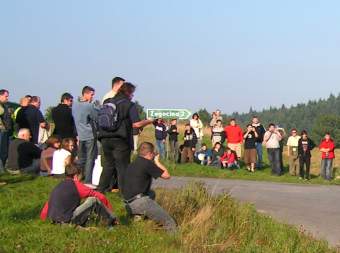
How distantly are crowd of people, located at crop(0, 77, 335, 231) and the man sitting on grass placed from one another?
15mm

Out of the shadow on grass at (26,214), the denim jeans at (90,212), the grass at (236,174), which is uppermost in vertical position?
the denim jeans at (90,212)

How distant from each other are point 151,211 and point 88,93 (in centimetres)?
404

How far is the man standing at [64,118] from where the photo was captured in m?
14.0

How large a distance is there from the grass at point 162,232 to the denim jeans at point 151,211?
0.40 ft

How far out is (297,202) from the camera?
1514 centimetres

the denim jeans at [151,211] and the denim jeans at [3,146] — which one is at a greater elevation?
the denim jeans at [3,146]

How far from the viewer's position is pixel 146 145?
32.6 feet

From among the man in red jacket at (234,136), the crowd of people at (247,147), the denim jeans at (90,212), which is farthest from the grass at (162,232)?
the man in red jacket at (234,136)

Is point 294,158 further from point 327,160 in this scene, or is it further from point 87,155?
point 87,155

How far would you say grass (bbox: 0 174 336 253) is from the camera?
7797mm

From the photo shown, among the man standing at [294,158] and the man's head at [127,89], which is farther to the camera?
the man standing at [294,158]

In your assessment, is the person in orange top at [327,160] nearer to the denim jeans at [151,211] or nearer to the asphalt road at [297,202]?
the asphalt road at [297,202]

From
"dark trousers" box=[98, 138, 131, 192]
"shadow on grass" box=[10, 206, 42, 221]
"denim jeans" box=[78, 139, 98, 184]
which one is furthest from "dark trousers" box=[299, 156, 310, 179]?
"shadow on grass" box=[10, 206, 42, 221]

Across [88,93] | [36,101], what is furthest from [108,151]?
[36,101]
